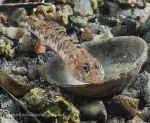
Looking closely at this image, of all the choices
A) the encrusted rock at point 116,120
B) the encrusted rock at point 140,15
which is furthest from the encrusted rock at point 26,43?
the encrusted rock at point 140,15

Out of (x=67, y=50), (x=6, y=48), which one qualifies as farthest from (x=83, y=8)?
(x=67, y=50)

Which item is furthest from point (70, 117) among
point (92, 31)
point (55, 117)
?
point (92, 31)

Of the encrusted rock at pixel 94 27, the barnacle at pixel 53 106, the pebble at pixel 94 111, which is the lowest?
the pebble at pixel 94 111

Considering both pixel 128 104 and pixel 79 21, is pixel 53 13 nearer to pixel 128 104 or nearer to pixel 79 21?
pixel 79 21

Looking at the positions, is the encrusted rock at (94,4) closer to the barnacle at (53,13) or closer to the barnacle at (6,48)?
the barnacle at (53,13)

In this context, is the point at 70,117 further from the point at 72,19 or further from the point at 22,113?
the point at 72,19

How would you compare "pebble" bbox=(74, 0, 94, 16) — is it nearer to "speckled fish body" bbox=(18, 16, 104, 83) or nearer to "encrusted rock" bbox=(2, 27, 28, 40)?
"speckled fish body" bbox=(18, 16, 104, 83)
